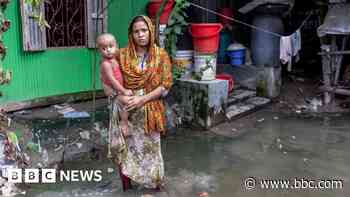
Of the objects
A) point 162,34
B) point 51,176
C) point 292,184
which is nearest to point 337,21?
point 162,34

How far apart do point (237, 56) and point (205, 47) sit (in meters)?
1.56

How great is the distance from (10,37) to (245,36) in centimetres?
487

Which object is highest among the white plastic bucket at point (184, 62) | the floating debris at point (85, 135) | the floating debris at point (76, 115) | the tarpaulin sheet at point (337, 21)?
the tarpaulin sheet at point (337, 21)

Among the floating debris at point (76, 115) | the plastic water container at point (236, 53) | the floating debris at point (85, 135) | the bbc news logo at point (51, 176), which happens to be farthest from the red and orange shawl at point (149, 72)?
the plastic water container at point (236, 53)

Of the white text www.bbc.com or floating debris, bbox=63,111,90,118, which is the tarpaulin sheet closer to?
the white text www.bbc.com

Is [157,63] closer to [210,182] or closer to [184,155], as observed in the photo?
[210,182]

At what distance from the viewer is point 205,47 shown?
5.75 m

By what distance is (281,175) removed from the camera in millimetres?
3992

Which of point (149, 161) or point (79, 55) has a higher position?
point (79, 55)

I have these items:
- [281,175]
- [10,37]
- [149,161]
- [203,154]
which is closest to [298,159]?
[281,175]

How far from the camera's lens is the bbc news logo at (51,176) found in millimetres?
3557

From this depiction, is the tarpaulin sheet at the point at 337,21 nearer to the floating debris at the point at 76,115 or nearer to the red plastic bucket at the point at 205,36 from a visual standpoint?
the red plastic bucket at the point at 205,36

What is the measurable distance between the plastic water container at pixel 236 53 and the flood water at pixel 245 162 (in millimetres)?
1566

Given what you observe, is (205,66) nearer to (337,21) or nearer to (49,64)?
(49,64)
